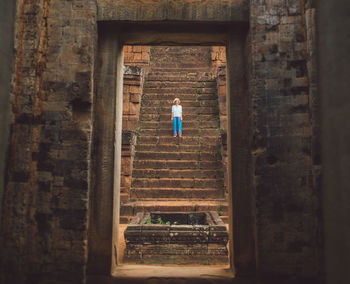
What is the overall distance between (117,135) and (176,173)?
4989 millimetres

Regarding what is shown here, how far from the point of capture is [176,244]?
5441mm

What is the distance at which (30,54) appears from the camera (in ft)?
12.2

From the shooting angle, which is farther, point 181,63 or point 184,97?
point 181,63

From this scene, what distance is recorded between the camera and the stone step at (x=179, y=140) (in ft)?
32.6

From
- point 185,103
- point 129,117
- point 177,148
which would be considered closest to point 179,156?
point 177,148

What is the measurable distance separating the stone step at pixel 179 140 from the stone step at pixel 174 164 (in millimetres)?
832

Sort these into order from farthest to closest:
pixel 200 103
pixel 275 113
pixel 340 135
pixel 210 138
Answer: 1. pixel 200 103
2. pixel 210 138
3. pixel 275 113
4. pixel 340 135

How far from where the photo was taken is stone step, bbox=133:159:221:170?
922 cm

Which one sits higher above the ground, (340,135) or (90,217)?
(340,135)

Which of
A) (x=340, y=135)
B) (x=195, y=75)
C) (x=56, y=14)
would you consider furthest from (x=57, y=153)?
(x=195, y=75)

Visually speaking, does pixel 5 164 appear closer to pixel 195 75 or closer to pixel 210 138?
pixel 210 138

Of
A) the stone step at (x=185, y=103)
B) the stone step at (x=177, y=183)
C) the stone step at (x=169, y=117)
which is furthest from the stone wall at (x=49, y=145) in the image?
the stone step at (x=185, y=103)

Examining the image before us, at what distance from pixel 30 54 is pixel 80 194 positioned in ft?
5.80

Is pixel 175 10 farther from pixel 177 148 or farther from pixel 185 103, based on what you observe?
Result: pixel 185 103
